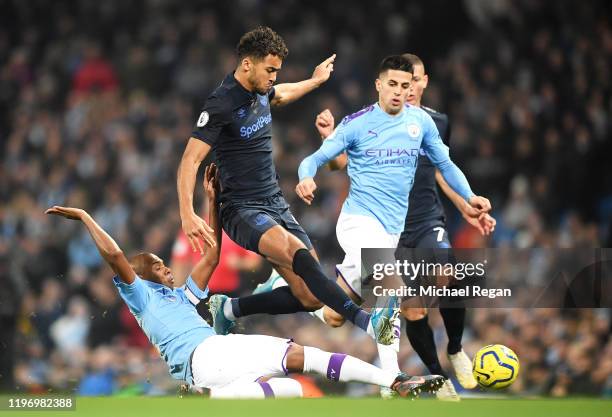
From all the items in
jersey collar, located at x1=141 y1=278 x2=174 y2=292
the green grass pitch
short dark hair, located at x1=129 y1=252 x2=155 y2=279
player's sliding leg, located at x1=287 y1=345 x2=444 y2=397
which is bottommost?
the green grass pitch

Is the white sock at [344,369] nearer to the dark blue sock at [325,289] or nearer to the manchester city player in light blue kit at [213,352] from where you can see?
the manchester city player in light blue kit at [213,352]

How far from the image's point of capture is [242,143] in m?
7.45

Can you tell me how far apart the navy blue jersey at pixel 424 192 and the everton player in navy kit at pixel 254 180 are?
1157 mm

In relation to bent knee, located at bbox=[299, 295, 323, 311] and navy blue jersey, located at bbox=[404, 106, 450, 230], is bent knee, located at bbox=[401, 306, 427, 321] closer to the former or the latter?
navy blue jersey, located at bbox=[404, 106, 450, 230]

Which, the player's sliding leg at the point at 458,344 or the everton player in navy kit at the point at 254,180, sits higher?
the everton player in navy kit at the point at 254,180

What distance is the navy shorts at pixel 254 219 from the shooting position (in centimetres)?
724

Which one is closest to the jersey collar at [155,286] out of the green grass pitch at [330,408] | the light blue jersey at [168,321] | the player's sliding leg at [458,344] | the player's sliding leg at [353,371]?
the light blue jersey at [168,321]

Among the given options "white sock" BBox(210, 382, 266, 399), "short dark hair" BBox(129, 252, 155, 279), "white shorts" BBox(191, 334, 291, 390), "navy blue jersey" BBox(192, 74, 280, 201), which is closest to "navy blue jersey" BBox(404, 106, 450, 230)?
"navy blue jersey" BBox(192, 74, 280, 201)

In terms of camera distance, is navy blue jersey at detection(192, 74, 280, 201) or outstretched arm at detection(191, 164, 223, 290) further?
outstretched arm at detection(191, 164, 223, 290)

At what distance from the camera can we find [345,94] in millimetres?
13773

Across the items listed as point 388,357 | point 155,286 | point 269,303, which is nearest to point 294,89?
point 269,303

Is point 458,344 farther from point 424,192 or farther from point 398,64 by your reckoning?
point 398,64

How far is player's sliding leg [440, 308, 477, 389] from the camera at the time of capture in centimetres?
817

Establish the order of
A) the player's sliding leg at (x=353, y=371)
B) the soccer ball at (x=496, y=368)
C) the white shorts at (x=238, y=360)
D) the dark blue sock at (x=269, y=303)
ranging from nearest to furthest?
the player's sliding leg at (x=353, y=371) < the white shorts at (x=238, y=360) < the soccer ball at (x=496, y=368) < the dark blue sock at (x=269, y=303)
